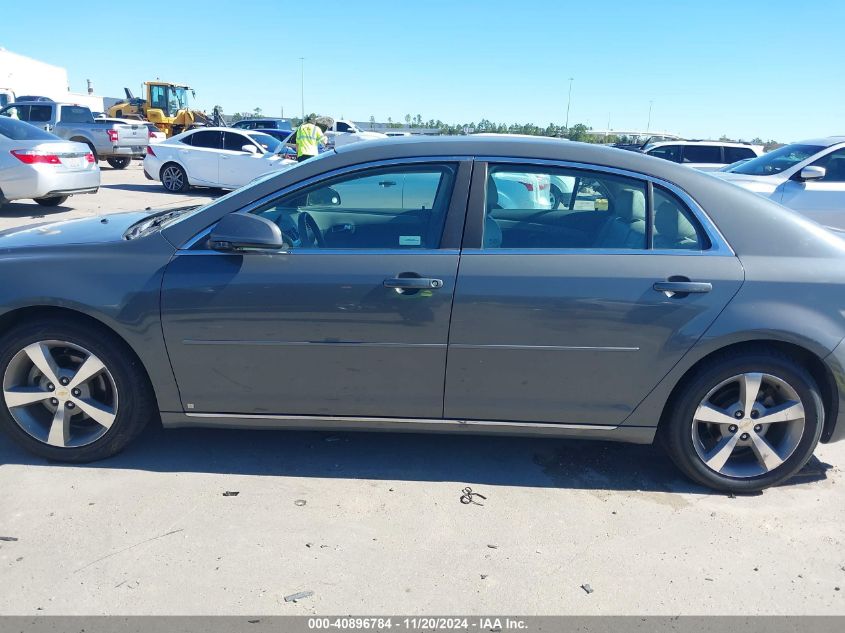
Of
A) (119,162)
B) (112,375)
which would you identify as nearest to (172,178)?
(119,162)

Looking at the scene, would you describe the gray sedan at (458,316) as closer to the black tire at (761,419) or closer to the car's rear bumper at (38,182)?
the black tire at (761,419)

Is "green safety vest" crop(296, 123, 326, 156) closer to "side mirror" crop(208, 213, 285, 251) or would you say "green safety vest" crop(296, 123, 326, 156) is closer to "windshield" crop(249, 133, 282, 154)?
"windshield" crop(249, 133, 282, 154)

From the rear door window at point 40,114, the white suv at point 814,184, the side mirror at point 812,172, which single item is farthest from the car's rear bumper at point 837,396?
the rear door window at point 40,114

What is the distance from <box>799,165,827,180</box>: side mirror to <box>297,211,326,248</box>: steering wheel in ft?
24.9

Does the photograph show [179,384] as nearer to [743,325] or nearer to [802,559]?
[743,325]

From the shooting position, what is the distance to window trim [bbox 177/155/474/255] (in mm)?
3053

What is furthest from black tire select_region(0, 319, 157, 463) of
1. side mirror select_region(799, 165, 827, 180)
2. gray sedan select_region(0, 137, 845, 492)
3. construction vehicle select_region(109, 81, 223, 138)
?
construction vehicle select_region(109, 81, 223, 138)

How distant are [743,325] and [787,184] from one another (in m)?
6.85

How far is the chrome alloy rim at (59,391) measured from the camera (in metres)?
3.15

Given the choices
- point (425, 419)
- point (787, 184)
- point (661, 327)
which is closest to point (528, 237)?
point (661, 327)

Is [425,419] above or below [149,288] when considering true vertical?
below

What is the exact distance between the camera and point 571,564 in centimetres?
268

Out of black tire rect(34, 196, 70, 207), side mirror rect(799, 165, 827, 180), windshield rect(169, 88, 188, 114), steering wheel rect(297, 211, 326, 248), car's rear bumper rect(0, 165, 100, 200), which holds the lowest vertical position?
black tire rect(34, 196, 70, 207)
